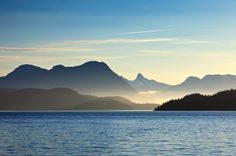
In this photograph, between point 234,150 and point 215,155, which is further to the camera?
point 234,150

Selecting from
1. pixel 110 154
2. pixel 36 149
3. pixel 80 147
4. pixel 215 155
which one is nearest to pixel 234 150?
pixel 215 155

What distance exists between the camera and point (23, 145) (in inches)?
3583

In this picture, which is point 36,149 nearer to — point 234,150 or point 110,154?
point 110,154

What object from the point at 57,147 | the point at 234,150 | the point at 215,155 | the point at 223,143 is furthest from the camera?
the point at 223,143

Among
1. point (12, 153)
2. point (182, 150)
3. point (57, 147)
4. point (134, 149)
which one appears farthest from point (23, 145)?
point (182, 150)

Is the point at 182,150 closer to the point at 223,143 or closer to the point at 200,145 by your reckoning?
the point at 200,145

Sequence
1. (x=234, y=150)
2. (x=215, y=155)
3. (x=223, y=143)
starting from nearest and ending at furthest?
(x=215, y=155) < (x=234, y=150) < (x=223, y=143)

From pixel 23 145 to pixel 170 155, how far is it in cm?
3008

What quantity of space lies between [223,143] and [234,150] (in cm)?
1413

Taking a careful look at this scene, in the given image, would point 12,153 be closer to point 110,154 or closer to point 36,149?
point 36,149

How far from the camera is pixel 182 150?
265 feet

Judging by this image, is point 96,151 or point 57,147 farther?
point 57,147

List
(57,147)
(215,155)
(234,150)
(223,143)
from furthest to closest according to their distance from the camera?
(223,143), (57,147), (234,150), (215,155)

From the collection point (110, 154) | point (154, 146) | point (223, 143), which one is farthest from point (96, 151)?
point (223, 143)
